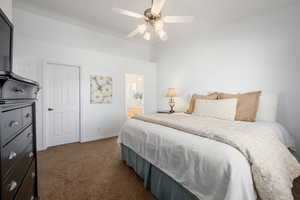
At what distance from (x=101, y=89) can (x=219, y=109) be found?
2789 millimetres

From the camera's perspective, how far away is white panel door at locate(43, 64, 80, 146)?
9.33ft

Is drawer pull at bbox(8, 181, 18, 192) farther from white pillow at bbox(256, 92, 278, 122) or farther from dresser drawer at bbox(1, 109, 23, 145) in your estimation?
white pillow at bbox(256, 92, 278, 122)

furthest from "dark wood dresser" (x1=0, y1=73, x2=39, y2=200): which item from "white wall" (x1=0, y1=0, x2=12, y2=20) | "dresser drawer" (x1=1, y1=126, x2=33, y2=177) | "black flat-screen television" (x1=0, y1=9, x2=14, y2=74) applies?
"white wall" (x1=0, y1=0, x2=12, y2=20)

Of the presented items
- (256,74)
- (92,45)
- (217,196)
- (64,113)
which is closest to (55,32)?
(92,45)

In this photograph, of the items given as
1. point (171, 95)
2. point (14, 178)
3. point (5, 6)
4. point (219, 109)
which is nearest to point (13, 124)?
point (14, 178)

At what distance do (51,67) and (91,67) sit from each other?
0.81m

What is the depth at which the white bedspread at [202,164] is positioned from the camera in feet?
2.89

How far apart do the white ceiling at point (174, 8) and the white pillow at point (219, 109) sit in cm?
169

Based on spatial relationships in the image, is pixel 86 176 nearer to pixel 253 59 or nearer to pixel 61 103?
pixel 61 103

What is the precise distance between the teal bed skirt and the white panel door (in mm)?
2013

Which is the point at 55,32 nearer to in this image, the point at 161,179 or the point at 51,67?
the point at 51,67

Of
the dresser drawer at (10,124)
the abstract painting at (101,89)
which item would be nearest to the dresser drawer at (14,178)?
the dresser drawer at (10,124)

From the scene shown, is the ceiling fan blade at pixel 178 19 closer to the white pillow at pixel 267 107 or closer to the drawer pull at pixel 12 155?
the white pillow at pixel 267 107

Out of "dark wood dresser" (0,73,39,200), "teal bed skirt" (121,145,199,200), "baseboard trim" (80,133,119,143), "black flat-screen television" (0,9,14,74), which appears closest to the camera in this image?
"dark wood dresser" (0,73,39,200)
